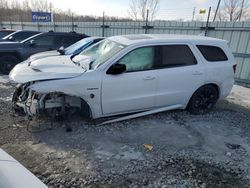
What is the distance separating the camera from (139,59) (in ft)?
16.1

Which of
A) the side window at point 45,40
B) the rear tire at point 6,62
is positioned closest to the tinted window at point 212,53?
the side window at point 45,40

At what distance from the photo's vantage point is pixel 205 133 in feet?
16.0

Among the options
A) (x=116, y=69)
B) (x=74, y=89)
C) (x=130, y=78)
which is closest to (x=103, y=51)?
(x=116, y=69)

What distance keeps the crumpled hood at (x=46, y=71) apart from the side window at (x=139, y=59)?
839 millimetres

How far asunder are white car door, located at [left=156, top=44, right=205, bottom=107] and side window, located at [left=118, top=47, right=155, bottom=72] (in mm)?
224

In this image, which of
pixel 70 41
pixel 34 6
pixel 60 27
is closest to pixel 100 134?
pixel 70 41

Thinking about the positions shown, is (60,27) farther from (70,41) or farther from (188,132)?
(188,132)

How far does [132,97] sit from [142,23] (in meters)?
8.56

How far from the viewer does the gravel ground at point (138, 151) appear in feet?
11.0

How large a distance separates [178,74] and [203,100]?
1.10m

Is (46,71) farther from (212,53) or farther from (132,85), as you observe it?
(212,53)

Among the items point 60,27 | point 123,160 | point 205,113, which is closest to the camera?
point 123,160

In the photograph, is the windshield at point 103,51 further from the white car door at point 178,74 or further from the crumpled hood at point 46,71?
the white car door at point 178,74

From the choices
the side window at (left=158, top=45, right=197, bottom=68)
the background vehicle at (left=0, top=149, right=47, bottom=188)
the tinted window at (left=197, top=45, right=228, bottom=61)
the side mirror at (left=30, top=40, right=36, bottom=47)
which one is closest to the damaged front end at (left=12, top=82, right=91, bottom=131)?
the side window at (left=158, top=45, right=197, bottom=68)
